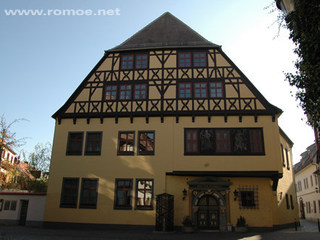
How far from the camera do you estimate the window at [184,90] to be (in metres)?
21.2

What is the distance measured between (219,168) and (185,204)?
3272mm

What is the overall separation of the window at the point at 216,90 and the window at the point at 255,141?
3.31 metres

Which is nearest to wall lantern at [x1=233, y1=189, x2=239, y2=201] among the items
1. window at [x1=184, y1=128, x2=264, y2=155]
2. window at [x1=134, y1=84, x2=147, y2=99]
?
window at [x1=184, y1=128, x2=264, y2=155]

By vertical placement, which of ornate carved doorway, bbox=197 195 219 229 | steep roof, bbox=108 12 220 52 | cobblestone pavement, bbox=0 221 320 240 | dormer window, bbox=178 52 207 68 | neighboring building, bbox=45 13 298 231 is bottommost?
cobblestone pavement, bbox=0 221 320 240

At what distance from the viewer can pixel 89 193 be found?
67.2 feet

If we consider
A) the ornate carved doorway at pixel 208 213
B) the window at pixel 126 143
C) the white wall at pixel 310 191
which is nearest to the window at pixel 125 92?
the window at pixel 126 143

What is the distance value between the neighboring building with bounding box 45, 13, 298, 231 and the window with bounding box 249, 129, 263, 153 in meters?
0.06

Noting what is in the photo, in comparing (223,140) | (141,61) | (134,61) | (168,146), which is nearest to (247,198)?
(223,140)

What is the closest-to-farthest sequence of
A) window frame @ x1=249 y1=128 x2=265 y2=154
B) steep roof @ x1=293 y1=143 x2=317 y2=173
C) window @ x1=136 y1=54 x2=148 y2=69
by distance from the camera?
1. window frame @ x1=249 y1=128 x2=265 y2=154
2. window @ x1=136 y1=54 x2=148 y2=69
3. steep roof @ x1=293 y1=143 x2=317 y2=173

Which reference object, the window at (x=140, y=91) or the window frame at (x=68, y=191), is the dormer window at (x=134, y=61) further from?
the window frame at (x=68, y=191)

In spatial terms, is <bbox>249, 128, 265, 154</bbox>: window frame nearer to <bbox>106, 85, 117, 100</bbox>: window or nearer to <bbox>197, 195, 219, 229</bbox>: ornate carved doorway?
<bbox>197, 195, 219, 229</bbox>: ornate carved doorway

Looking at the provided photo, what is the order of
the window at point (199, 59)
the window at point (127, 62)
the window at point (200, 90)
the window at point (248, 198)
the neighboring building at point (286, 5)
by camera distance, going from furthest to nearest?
1. the window at point (127, 62)
2. the window at point (199, 59)
3. the window at point (200, 90)
4. the window at point (248, 198)
5. the neighboring building at point (286, 5)

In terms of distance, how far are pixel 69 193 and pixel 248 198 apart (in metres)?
12.2

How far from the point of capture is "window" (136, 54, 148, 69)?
22.6 metres
